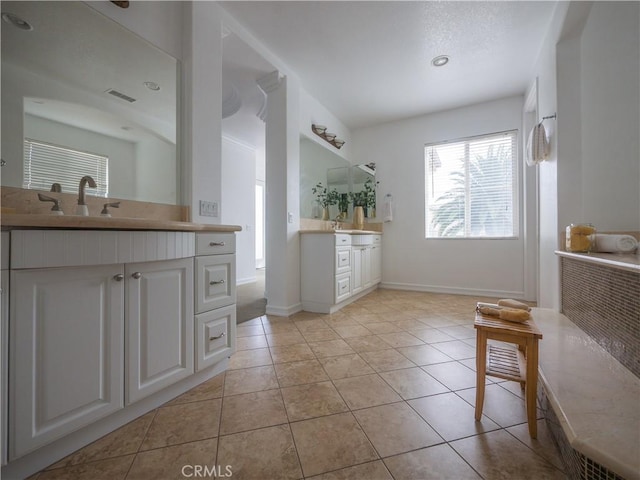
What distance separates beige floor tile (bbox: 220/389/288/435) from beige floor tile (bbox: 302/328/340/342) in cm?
72

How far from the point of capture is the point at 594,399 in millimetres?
848

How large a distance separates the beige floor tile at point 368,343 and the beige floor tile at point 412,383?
0.34 m

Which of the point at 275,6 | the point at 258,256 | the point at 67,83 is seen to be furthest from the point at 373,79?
the point at 258,256

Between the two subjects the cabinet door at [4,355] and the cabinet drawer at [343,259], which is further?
the cabinet drawer at [343,259]

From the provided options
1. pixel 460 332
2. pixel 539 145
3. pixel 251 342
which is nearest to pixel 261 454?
pixel 251 342

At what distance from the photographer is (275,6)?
6.54 feet

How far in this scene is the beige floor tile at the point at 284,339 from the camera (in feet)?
6.55

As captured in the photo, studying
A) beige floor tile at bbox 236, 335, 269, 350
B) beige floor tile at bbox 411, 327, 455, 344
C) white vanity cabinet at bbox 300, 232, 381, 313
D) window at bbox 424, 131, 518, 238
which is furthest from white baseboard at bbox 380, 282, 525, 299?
beige floor tile at bbox 236, 335, 269, 350

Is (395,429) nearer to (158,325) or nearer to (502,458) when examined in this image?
(502,458)

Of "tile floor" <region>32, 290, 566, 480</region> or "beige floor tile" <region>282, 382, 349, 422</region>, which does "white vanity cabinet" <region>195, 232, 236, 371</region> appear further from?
"beige floor tile" <region>282, 382, 349, 422</region>

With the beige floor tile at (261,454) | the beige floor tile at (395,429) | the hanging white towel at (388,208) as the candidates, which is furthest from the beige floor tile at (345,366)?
the hanging white towel at (388,208)

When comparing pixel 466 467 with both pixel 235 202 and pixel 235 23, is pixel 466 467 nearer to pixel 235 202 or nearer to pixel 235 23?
pixel 235 23

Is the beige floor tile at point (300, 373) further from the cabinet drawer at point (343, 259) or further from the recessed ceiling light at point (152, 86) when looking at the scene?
the recessed ceiling light at point (152, 86)

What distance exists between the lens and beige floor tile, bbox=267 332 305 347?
6.55 ft
